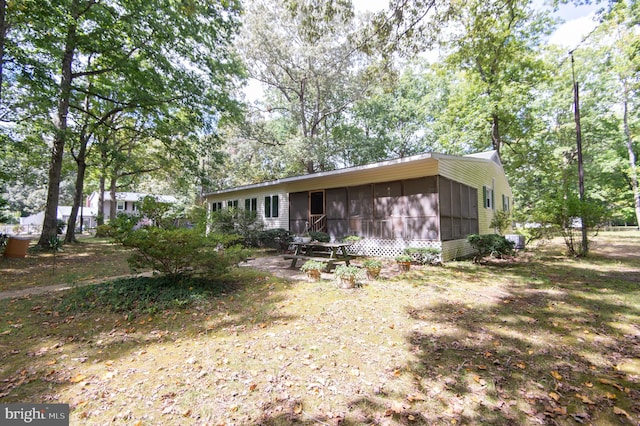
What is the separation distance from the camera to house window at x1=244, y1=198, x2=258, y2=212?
1616 centimetres

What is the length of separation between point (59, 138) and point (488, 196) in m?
19.3

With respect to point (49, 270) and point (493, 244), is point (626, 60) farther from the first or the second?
point (49, 270)

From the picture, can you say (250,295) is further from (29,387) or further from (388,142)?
(388,142)

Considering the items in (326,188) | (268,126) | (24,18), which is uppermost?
(268,126)

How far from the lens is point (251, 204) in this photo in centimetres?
1644

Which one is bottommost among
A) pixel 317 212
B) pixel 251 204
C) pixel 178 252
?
pixel 178 252

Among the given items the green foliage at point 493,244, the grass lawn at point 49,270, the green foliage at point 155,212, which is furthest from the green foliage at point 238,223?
the green foliage at point 493,244

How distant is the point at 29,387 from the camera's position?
264cm

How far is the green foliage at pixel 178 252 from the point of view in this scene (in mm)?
4895

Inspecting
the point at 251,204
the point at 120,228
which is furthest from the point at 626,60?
the point at 120,228

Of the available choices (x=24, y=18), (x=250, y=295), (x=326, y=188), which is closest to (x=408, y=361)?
(x=250, y=295)

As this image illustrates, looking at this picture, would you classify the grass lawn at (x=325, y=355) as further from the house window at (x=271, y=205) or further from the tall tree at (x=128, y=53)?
the house window at (x=271, y=205)

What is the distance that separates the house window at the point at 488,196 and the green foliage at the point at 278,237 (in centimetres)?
991

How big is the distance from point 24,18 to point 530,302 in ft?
52.6
